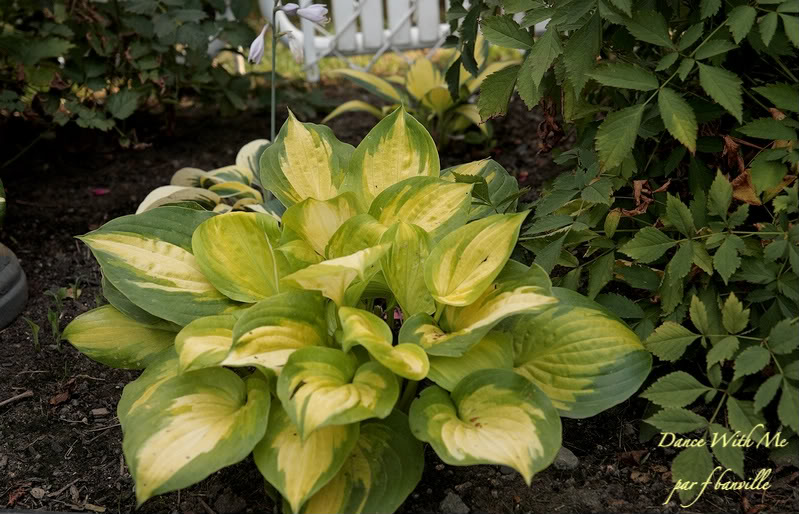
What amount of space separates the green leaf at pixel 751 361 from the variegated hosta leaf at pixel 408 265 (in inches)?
21.1

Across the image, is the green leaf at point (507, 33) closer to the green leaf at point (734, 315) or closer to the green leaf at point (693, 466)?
the green leaf at point (734, 315)

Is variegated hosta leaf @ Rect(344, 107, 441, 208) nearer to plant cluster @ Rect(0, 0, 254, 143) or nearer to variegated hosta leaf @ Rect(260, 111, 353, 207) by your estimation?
variegated hosta leaf @ Rect(260, 111, 353, 207)

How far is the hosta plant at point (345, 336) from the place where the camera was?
4.16ft

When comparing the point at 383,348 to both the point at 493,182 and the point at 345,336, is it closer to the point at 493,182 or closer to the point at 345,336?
the point at 345,336

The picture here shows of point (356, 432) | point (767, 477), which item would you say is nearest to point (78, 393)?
point (356, 432)

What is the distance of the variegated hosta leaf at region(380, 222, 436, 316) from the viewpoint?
1456 mm

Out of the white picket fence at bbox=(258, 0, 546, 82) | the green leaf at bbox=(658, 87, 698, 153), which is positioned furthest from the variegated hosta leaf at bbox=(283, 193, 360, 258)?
the white picket fence at bbox=(258, 0, 546, 82)

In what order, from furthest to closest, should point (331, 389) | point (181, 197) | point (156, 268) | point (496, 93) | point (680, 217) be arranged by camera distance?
point (181, 197)
point (496, 93)
point (156, 268)
point (680, 217)
point (331, 389)

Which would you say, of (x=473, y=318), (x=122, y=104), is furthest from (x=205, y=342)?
(x=122, y=104)

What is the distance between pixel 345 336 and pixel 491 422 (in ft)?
0.92

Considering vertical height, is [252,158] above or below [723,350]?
below

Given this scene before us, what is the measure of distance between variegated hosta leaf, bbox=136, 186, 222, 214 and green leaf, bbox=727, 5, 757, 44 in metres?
A: 1.36

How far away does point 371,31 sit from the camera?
3785 millimetres

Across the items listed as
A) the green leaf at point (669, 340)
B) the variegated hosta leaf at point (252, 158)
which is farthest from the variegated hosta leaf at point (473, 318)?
the variegated hosta leaf at point (252, 158)
